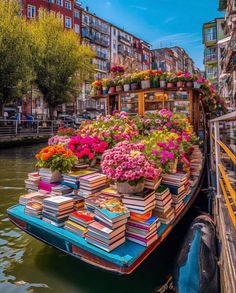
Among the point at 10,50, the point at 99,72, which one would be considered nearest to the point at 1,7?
the point at 10,50

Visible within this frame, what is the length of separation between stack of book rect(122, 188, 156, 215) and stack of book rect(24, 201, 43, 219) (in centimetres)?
124

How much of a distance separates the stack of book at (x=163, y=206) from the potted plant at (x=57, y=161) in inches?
55.5

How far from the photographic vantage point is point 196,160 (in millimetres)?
5781

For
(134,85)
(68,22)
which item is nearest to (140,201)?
(134,85)

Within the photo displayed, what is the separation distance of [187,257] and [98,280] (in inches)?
44.2

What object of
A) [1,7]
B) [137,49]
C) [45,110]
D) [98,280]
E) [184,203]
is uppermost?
[137,49]

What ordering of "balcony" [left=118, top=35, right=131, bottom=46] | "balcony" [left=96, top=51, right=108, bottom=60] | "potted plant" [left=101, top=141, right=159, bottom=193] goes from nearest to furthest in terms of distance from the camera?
"potted plant" [left=101, top=141, right=159, bottom=193]
"balcony" [left=96, top=51, right=108, bottom=60]
"balcony" [left=118, top=35, right=131, bottom=46]

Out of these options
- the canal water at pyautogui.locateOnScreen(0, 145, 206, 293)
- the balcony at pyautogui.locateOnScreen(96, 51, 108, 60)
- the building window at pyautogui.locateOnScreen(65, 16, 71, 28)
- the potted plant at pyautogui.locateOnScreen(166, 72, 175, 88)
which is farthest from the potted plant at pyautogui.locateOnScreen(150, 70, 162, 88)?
the balcony at pyautogui.locateOnScreen(96, 51, 108, 60)

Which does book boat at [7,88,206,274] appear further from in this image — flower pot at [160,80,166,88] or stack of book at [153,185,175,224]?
flower pot at [160,80,166,88]

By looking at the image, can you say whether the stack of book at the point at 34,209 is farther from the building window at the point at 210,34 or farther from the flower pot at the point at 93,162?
the building window at the point at 210,34

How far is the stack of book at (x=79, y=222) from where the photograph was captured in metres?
3.26

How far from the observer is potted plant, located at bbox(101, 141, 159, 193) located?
3.25 metres

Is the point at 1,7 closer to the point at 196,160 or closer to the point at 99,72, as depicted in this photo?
the point at 196,160

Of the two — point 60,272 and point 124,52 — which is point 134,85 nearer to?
point 60,272
